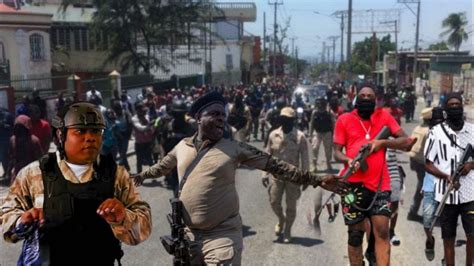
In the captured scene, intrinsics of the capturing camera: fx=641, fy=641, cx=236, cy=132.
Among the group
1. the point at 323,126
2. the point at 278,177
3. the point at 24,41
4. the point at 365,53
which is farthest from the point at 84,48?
the point at 365,53

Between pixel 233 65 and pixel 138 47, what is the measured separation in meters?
29.8

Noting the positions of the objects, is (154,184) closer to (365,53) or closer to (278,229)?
(278,229)

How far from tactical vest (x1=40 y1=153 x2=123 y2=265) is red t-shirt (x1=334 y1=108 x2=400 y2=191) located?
110 inches

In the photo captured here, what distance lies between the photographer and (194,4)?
36281mm

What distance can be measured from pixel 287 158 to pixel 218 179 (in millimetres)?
3935

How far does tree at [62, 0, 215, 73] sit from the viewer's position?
113 ft

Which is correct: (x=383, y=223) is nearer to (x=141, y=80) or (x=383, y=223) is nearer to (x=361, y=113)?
(x=361, y=113)

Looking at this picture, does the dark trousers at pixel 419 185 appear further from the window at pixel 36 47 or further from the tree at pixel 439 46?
the tree at pixel 439 46

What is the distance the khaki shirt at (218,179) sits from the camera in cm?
412

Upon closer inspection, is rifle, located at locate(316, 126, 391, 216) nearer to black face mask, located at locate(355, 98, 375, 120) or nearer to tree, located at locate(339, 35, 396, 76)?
black face mask, located at locate(355, 98, 375, 120)

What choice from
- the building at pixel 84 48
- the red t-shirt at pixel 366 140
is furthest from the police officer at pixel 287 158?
the building at pixel 84 48

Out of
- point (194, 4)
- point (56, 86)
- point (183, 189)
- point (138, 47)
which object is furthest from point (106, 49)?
point (183, 189)

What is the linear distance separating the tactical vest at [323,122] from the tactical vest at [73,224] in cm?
1112

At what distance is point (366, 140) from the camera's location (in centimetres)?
530
